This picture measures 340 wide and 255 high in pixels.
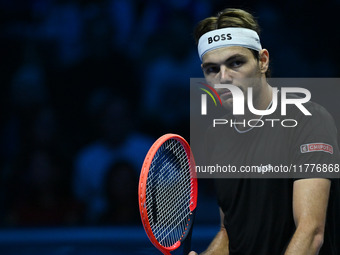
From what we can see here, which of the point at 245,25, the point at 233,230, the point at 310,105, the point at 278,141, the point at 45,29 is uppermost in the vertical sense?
the point at 45,29

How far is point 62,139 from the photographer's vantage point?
180 inches

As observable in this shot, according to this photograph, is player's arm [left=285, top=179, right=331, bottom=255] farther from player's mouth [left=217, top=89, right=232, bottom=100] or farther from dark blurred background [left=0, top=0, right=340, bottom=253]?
dark blurred background [left=0, top=0, right=340, bottom=253]

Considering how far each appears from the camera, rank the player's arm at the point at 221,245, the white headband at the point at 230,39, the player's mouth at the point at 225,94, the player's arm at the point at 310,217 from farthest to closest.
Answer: the player's arm at the point at 221,245 < the white headband at the point at 230,39 < the player's mouth at the point at 225,94 < the player's arm at the point at 310,217

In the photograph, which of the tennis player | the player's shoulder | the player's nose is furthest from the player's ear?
the player's shoulder

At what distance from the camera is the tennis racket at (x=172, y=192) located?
2059 millimetres

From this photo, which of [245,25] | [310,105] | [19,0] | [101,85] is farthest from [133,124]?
[310,105]

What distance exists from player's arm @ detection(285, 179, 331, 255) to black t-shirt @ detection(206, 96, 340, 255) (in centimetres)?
6

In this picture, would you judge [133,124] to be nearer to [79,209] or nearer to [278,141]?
[79,209]

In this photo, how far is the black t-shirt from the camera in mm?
1646

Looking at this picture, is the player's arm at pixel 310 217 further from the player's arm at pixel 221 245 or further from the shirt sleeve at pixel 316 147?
the player's arm at pixel 221 245

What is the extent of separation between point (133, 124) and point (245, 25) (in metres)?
2.56

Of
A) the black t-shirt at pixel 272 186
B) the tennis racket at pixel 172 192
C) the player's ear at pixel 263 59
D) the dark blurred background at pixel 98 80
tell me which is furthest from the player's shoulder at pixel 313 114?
the dark blurred background at pixel 98 80

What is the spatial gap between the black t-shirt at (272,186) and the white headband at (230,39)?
0.96 feet

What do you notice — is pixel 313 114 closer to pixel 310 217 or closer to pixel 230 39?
pixel 310 217
